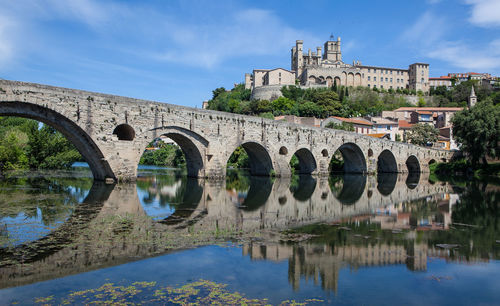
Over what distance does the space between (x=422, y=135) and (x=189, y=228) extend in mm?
53750

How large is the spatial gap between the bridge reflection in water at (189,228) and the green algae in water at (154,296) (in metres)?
0.87

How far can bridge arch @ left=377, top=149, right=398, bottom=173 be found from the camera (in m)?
46.1

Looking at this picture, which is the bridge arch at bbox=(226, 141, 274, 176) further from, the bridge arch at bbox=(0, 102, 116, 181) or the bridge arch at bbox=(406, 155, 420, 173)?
the bridge arch at bbox=(406, 155, 420, 173)

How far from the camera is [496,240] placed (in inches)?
382

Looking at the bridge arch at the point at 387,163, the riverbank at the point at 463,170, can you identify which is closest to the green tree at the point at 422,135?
the riverbank at the point at 463,170

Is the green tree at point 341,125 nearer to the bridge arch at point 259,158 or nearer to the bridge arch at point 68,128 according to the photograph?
the bridge arch at point 259,158

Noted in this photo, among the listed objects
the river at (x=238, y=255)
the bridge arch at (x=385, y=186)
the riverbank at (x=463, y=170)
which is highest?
the riverbank at (x=463, y=170)

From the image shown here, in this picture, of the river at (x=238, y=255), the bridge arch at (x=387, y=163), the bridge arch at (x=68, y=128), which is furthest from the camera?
the bridge arch at (x=387, y=163)

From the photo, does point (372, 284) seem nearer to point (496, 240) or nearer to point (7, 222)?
point (496, 240)

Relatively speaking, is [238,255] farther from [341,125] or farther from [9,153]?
[341,125]

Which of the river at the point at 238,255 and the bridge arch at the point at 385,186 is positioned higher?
the bridge arch at the point at 385,186

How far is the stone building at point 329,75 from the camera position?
8956cm

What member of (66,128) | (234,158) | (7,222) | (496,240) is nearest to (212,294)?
(7,222)

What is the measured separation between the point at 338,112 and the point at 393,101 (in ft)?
77.5
